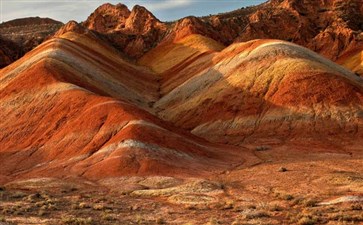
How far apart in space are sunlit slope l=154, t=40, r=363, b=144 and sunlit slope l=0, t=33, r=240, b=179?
10.4 metres

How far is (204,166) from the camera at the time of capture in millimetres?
41781

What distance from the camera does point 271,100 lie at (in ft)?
204

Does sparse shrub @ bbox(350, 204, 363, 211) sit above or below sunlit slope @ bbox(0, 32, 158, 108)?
below

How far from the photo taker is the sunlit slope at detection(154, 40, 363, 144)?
2235 inches

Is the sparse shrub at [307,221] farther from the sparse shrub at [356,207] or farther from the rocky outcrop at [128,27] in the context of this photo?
the rocky outcrop at [128,27]

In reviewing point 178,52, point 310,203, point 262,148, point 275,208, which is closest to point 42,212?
point 275,208

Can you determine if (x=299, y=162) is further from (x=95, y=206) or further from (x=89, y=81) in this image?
(x=89, y=81)

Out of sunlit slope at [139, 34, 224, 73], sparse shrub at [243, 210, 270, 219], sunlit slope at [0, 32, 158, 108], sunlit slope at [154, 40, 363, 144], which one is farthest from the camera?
sunlit slope at [139, 34, 224, 73]

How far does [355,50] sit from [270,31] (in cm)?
2518

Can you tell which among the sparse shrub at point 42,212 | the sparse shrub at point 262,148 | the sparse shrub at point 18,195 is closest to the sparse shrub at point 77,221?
the sparse shrub at point 42,212

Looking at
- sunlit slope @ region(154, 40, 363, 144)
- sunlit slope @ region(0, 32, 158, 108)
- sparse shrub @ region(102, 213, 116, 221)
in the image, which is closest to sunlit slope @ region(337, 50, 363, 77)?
sunlit slope @ region(154, 40, 363, 144)

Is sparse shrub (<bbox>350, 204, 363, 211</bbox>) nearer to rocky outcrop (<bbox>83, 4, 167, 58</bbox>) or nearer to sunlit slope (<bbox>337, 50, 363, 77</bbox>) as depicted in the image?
sunlit slope (<bbox>337, 50, 363, 77</bbox>)

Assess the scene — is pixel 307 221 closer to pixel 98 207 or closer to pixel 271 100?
pixel 98 207

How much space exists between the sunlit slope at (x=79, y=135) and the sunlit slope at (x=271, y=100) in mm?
10376
